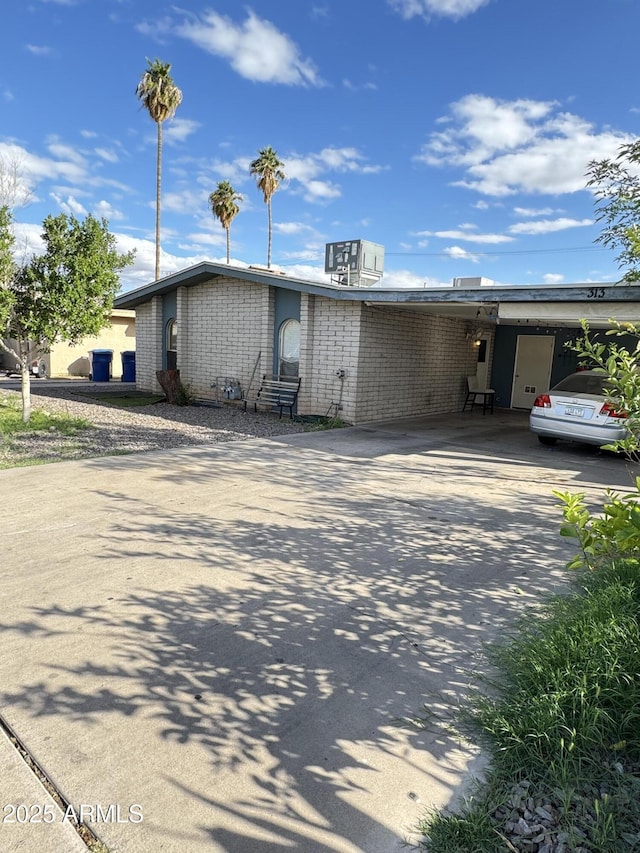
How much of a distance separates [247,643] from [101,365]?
2005 cm

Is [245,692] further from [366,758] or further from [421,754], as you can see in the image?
[421,754]

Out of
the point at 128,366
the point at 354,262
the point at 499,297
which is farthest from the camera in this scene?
the point at 128,366

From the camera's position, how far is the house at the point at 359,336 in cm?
966

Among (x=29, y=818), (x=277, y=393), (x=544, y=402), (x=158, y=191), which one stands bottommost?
(x=29, y=818)

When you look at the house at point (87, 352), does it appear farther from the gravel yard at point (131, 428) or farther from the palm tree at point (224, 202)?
the palm tree at point (224, 202)

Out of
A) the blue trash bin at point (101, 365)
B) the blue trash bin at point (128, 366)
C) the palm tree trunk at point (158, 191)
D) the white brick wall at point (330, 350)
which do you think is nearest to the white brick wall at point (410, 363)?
the white brick wall at point (330, 350)

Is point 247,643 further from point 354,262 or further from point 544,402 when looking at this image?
point 354,262

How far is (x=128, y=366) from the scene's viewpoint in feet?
68.9

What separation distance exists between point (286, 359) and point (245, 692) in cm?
1089

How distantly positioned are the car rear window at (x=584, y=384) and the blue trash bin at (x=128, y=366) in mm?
16199

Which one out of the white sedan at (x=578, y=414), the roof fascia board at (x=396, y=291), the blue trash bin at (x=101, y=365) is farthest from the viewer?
the blue trash bin at (x=101, y=365)

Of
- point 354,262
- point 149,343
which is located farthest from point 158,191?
point 354,262

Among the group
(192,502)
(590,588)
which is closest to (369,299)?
(192,502)

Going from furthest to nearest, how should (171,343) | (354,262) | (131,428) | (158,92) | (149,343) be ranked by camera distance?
(158,92)
(149,343)
(171,343)
(354,262)
(131,428)
